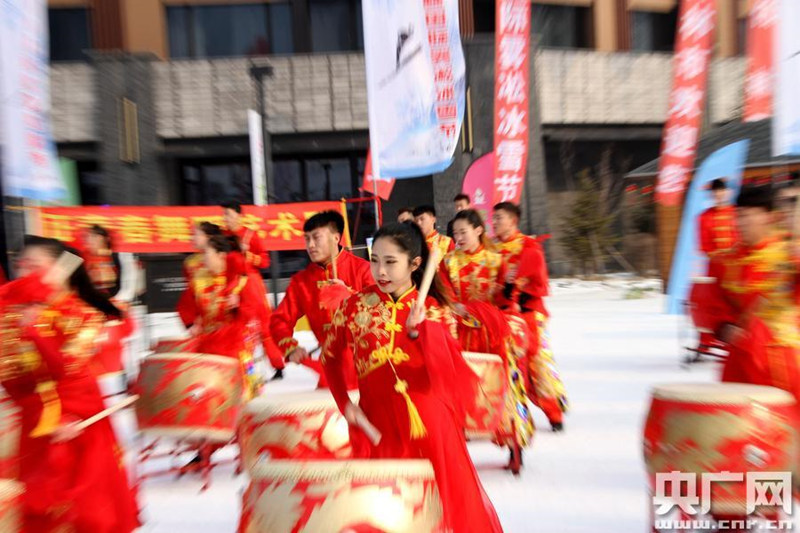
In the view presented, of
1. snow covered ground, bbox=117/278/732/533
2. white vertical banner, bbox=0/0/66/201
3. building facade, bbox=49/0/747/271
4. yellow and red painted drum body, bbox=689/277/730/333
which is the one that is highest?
building facade, bbox=49/0/747/271

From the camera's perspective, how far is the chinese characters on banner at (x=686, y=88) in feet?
21.1

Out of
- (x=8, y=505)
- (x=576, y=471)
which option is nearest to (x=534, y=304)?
(x=576, y=471)

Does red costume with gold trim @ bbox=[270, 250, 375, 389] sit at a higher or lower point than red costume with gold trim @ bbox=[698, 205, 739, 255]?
lower

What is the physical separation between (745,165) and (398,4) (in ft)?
20.5

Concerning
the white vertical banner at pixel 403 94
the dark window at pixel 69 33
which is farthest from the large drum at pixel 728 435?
the dark window at pixel 69 33

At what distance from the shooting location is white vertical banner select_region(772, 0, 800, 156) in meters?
4.11

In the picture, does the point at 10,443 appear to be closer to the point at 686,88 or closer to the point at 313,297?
the point at 313,297

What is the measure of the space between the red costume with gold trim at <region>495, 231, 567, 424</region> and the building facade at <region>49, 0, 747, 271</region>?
11.0 m

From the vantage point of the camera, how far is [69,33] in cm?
1456

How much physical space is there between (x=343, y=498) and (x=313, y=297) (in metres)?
1.89

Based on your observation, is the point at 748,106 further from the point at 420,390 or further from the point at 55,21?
the point at 55,21

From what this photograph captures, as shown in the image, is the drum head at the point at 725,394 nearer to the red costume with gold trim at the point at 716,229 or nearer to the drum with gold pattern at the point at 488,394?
the drum with gold pattern at the point at 488,394

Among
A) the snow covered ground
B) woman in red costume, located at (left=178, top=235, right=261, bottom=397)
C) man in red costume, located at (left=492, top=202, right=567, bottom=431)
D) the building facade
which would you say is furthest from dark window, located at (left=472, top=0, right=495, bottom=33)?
woman in red costume, located at (left=178, top=235, right=261, bottom=397)

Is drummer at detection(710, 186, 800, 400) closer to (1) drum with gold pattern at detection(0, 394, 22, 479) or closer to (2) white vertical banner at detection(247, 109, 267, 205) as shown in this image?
(1) drum with gold pattern at detection(0, 394, 22, 479)
